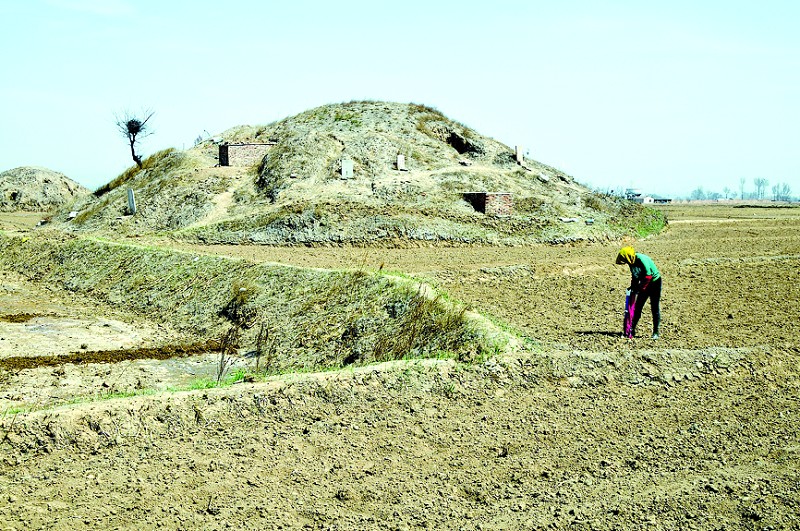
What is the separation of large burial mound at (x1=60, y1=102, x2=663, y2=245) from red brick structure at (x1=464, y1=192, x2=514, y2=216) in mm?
47

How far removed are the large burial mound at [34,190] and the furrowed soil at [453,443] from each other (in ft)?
162

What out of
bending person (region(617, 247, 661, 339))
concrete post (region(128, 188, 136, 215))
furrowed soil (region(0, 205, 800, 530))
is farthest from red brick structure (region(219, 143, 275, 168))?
bending person (region(617, 247, 661, 339))

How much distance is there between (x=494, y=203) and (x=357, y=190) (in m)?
6.00

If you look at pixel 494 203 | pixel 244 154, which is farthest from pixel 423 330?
pixel 244 154

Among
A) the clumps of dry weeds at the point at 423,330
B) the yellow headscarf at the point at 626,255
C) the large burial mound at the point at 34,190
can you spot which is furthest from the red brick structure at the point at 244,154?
the yellow headscarf at the point at 626,255

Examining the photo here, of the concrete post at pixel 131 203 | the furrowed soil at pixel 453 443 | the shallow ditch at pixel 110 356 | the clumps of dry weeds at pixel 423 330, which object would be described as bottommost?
the shallow ditch at pixel 110 356

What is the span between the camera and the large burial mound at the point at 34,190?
56781 mm

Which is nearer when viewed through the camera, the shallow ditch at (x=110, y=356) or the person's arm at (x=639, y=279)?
the person's arm at (x=639, y=279)

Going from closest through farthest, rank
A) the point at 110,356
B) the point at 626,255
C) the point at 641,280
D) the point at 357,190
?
the point at 626,255, the point at 641,280, the point at 110,356, the point at 357,190

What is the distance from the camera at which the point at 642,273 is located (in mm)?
11859

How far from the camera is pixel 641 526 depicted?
23.0 ft

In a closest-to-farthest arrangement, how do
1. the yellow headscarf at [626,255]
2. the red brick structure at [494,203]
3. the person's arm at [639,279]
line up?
1. the yellow headscarf at [626,255]
2. the person's arm at [639,279]
3. the red brick structure at [494,203]

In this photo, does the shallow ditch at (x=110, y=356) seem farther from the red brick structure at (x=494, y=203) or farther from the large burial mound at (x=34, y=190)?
the large burial mound at (x=34, y=190)

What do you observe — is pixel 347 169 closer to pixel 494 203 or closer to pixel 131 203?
pixel 494 203
